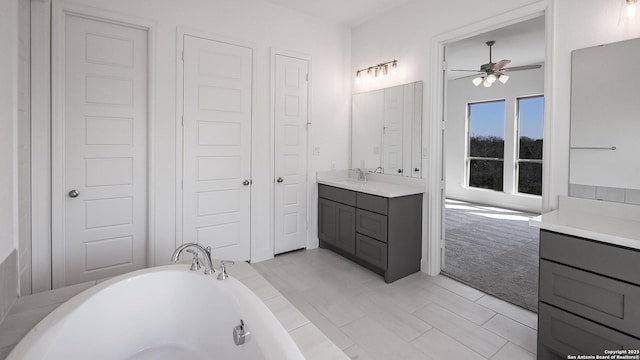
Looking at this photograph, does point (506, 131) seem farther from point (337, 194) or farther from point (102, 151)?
point (102, 151)

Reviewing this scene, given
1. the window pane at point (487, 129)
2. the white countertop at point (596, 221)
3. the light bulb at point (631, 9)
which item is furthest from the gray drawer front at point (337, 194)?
the window pane at point (487, 129)

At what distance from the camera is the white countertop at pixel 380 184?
294 cm

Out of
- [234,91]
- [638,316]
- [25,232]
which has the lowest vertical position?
[638,316]

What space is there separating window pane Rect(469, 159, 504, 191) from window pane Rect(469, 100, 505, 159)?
0.16 meters

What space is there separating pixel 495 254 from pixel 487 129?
12.8 ft

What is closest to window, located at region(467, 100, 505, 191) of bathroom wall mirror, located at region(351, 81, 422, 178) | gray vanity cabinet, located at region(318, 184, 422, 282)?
bathroom wall mirror, located at region(351, 81, 422, 178)

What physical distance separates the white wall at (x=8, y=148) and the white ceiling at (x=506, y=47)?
4.15 metres

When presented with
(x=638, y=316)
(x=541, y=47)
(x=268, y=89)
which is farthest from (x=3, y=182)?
(x=541, y=47)

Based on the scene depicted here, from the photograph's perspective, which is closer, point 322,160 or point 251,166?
point 251,166

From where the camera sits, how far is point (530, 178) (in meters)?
5.92

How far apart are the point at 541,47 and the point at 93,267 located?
6215 millimetres

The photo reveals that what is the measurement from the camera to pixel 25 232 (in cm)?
209

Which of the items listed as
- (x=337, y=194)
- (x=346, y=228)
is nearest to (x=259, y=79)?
(x=337, y=194)

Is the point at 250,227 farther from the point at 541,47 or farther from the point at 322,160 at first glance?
the point at 541,47
